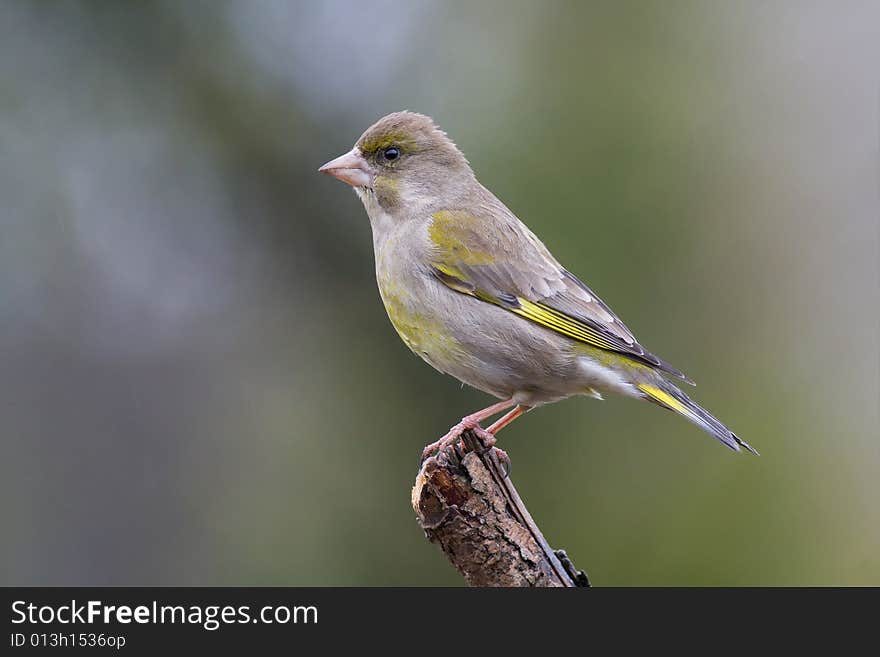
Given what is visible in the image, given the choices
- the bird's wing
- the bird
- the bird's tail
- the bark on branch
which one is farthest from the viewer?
the bird's wing

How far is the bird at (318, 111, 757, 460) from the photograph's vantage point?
5535 millimetres

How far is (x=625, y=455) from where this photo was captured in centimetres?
802

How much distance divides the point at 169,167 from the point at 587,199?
4164 mm

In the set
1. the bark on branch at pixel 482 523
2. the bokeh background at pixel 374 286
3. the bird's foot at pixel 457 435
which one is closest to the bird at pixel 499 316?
the bird's foot at pixel 457 435

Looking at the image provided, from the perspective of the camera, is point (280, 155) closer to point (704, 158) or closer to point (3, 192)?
point (3, 192)

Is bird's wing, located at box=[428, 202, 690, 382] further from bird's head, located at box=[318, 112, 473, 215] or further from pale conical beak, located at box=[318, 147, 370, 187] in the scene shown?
pale conical beak, located at box=[318, 147, 370, 187]

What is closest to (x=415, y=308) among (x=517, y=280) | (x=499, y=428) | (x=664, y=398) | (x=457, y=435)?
(x=517, y=280)

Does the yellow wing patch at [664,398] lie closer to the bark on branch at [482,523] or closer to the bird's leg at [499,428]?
the bird's leg at [499,428]

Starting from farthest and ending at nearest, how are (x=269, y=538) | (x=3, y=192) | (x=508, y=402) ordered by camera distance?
(x=3, y=192) → (x=269, y=538) → (x=508, y=402)

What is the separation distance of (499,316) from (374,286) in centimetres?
341

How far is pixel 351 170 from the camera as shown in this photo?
6.18 metres

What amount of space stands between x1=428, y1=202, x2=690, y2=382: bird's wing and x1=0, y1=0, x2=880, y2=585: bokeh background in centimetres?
222

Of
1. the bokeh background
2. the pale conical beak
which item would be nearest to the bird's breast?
the pale conical beak

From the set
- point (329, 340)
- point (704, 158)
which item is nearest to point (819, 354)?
point (704, 158)
